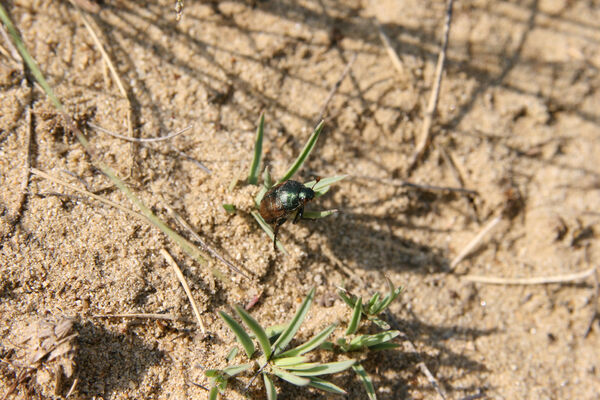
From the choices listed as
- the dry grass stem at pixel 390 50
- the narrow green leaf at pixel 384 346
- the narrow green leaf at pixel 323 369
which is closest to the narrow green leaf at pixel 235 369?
the narrow green leaf at pixel 323 369

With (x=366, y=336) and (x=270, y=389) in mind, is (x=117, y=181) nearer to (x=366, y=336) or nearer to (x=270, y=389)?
(x=270, y=389)

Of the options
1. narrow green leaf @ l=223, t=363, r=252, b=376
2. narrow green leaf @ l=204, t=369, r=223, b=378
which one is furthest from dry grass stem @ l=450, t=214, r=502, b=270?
narrow green leaf @ l=204, t=369, r=223, b=378

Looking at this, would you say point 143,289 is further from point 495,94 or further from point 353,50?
point 495,94

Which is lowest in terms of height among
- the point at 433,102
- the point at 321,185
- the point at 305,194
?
the point at 305,194

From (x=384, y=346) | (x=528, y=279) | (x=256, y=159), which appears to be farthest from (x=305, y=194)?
(x=528, y=279)

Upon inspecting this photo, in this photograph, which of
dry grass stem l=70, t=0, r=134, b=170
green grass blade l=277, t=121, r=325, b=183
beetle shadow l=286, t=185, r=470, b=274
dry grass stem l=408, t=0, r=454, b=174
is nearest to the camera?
green grass blade l=277, t=121, r=325, b=183

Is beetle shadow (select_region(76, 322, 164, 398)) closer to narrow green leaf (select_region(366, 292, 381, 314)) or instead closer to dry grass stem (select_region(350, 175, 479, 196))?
narrow green leaf (select_region(366, 292, 381, 314))
